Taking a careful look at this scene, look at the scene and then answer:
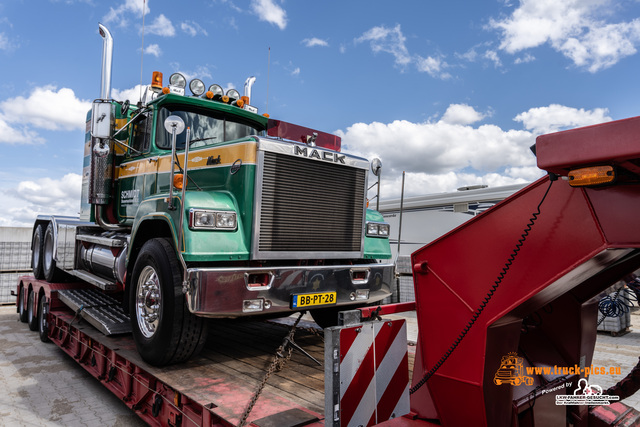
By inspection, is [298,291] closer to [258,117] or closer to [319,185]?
[319,185]

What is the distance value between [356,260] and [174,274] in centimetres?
189

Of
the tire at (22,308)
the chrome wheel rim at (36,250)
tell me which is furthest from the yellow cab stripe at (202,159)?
the tire at (22,308)

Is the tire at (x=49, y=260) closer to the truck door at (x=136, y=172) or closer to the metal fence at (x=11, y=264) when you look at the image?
the truck door at (x=136, y=172)

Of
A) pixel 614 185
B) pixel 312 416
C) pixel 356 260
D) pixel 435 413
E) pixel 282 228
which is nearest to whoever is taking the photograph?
pixel 614 185

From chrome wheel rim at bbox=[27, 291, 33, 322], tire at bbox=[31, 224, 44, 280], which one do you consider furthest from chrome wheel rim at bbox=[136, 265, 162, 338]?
chrome wheel rim at bbox=[27, 291, 33, 322]

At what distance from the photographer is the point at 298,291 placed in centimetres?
379

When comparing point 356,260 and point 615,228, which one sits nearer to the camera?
point 615,228

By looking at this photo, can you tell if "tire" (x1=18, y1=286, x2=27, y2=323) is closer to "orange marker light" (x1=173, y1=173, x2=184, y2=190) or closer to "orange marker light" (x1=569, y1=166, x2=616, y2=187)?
"orange marker light" (x1=173, y1=173, x2=184, y2=190)

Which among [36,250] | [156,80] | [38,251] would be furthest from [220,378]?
[36,250]

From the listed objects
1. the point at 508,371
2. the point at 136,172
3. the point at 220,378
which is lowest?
the point at 220,378

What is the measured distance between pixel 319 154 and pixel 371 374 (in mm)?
2249

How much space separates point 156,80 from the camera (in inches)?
215

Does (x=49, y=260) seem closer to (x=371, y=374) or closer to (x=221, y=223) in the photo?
(x=221, y=223)

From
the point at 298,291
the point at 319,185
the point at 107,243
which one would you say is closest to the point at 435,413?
the point at 298,291
